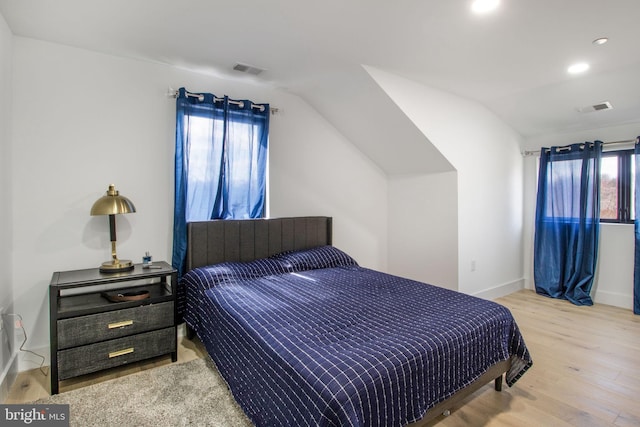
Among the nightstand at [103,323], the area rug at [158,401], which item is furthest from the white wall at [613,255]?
the nightstand at [103,323]

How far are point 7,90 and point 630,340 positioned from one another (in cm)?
524

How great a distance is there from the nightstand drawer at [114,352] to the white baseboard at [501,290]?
3.26 metres

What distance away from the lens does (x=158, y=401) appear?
6.40 ft

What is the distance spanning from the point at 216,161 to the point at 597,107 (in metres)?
3.94

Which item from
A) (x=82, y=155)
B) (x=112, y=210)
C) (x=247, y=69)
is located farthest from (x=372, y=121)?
(x=82, y=155)

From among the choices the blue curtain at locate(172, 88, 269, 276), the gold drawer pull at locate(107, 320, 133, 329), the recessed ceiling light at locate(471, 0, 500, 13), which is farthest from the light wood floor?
the recessed ceiling light at locate(471, 0, 500, 13)

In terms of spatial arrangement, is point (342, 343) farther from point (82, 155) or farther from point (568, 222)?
point (568, 222)

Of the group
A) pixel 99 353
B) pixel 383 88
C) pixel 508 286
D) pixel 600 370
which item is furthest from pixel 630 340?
pixel 99 353

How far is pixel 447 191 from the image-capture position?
3.63 m

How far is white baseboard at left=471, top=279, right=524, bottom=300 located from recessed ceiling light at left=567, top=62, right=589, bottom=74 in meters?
2.41

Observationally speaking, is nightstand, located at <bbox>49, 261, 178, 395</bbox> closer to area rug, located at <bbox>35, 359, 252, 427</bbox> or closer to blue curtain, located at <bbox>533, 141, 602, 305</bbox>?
area rug, located at <bbox>35, 359, 252, 427</bbox>

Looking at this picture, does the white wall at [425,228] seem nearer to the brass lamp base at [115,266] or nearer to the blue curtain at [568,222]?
the blue curtain at [568,222]

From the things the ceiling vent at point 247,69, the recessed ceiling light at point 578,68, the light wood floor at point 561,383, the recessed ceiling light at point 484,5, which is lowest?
the light wood floor at point 561,383

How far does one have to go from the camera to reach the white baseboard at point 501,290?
390 cm
